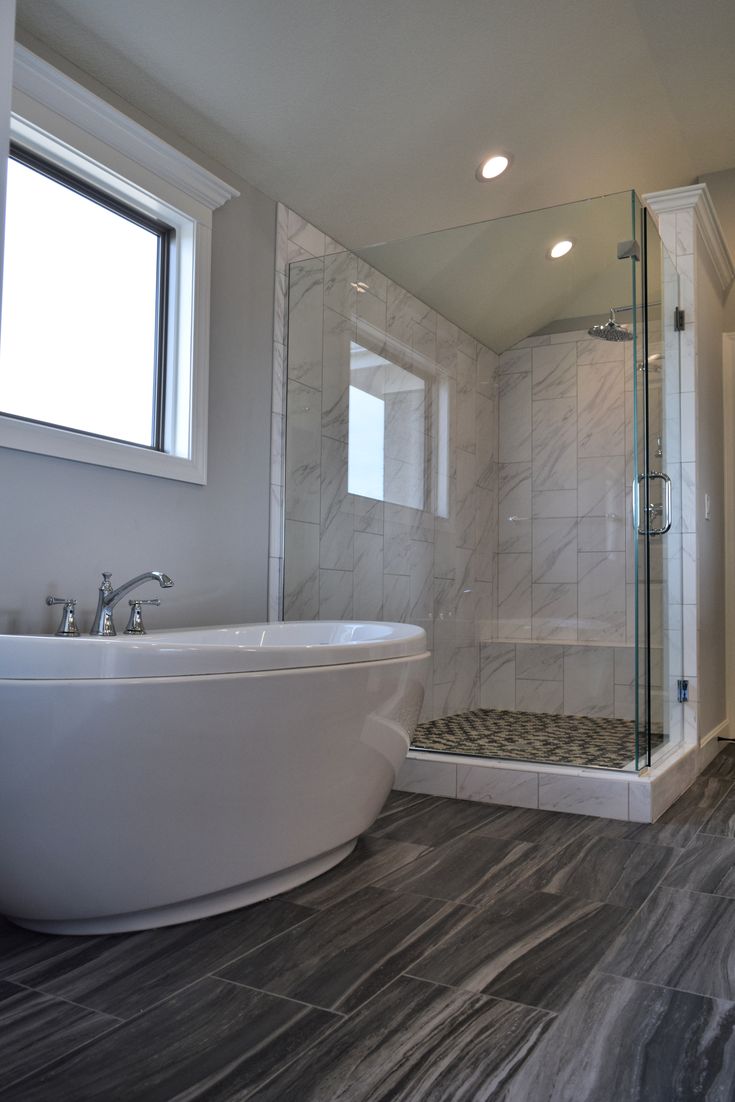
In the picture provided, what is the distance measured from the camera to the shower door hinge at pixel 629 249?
2.84 m

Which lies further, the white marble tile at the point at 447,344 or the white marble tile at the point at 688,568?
the white marble tile at the point at 447,344

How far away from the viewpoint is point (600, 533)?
11.8 feet

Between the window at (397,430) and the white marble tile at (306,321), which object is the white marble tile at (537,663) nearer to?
the window at (397,430)

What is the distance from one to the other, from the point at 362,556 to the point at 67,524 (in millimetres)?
1340

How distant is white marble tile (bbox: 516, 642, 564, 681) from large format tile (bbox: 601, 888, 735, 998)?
1710 mm

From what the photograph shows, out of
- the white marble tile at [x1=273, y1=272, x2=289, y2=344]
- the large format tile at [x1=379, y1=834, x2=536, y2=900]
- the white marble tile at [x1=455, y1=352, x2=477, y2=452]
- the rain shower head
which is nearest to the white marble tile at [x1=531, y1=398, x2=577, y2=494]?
the white marble tile at [x1=455, y1=352, x2=477, y2=452]

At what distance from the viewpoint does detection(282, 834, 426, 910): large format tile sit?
6.46 feet

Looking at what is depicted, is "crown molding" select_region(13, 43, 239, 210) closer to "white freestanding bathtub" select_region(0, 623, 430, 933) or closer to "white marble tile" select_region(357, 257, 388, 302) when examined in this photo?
"white marble tile" select_region(357, 257, 388, 302)

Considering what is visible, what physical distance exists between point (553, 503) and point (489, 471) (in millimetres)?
306

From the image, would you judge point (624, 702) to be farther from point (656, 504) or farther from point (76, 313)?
point (76, 313)

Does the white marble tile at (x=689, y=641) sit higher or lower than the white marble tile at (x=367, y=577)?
lower

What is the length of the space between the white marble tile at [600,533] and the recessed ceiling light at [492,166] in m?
1.50

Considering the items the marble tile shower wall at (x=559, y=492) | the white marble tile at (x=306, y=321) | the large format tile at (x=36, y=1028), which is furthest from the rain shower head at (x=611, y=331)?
the large format tile at (x=36, y=1028)

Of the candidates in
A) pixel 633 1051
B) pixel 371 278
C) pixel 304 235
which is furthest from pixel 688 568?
pixel 633 1051
